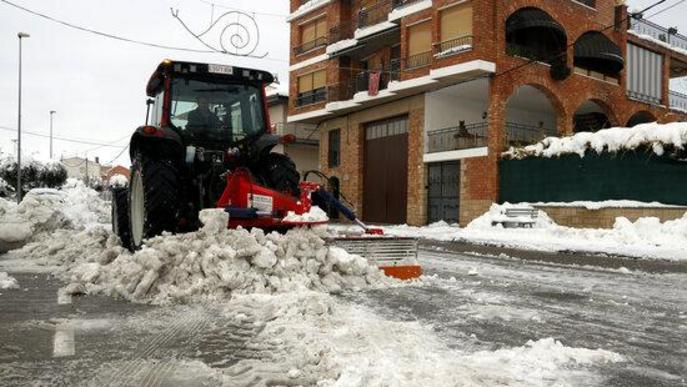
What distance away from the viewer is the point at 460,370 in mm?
3422

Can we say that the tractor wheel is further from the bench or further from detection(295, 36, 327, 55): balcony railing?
detection(295, 36, 327, 55): balcony railing

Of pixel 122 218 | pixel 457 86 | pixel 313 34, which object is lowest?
→ pixel 122 218

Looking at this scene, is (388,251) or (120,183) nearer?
(388,251)

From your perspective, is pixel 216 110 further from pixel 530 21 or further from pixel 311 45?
pixel 311 45

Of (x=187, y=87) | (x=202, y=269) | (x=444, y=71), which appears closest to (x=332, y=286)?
(x=202, y=269)

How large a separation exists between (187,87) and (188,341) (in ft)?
14.4

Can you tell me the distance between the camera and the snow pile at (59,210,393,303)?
18.5 ft

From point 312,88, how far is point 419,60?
8874 mm

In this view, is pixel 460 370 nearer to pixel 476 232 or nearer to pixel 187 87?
pixel 187 87

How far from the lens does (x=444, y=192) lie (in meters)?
22.8

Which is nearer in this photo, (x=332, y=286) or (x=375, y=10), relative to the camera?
(x=332, y=286)

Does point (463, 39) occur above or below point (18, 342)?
above

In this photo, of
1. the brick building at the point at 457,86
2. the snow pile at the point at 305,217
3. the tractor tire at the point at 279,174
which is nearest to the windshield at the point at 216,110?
the tractor tire at the point at 279,174

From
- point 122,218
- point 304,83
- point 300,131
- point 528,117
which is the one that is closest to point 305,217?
point 122,218
